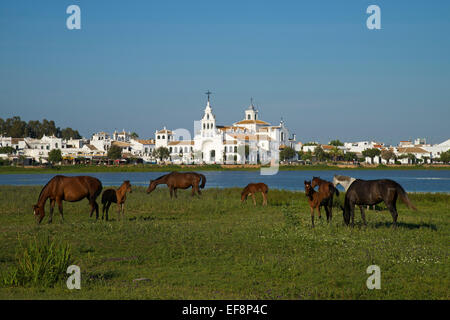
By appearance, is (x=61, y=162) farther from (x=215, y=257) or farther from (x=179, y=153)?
(x=215, y=257)

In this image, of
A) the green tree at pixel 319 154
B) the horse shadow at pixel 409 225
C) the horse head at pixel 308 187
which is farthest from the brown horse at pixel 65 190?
the green tree at pixel 319 154

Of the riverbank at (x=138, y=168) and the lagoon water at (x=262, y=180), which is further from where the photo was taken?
the riverbank at (x=138, y=168)

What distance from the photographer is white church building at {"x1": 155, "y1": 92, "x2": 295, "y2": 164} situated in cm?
15838

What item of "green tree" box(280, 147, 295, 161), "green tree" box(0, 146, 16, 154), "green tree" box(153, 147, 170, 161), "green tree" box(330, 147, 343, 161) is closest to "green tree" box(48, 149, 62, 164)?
"green tree" box(0, 146, 16, 154)

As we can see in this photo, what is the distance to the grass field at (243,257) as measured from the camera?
9.84 m

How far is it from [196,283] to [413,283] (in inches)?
164

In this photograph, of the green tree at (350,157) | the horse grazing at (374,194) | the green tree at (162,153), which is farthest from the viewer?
the green tree at (350,157)

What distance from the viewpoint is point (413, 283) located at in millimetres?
10305

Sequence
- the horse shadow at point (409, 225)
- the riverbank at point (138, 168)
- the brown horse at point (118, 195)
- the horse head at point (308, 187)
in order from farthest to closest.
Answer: the riverbank at point (138, 168) < the brown horse at point (118, 195) < the horse shadow at point (409, 225) < the horse head at point (308, 187)

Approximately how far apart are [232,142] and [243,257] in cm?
14742

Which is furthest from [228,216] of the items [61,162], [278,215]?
[61,162]

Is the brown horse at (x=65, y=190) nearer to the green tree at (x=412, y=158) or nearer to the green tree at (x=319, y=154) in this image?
the green tree at (x=319, y=154)

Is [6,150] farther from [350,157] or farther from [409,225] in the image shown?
[409,225]

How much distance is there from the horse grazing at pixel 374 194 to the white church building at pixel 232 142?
137 metres
